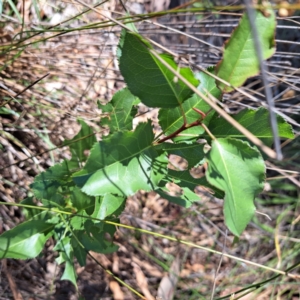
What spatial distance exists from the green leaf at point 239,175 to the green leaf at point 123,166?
131mm

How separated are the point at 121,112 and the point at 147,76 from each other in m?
0.21

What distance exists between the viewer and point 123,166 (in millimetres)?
753

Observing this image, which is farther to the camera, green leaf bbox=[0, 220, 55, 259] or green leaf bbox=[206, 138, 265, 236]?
green leaf bbox=[0, 220, 55, 259]

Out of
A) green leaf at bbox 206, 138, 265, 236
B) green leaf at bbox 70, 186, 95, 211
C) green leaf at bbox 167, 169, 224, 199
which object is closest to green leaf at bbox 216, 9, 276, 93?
green leaf at bbox 206, 138, 265, 236

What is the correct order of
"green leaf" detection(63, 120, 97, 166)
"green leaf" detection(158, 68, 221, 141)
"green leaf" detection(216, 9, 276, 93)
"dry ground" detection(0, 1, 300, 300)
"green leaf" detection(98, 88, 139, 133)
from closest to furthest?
"green leaf" detection(216, 9, 276, 93), "green leaf" detection(158, 68, 221, 141), "green leaf" detection(98, 88, 139, 133), "green leaf" detection(63, 120, 97, 166), "dry ground" detection(0, 1, 300, 300)

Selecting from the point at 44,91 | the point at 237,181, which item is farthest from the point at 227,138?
the point at 44,91

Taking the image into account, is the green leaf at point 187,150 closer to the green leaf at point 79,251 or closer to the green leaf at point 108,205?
the green leaf at point 108,205

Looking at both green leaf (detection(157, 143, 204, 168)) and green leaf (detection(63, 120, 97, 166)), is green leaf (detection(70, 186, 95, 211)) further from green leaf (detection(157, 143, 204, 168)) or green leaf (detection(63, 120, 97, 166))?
green leaf (detection(157, 143, 204, 168))

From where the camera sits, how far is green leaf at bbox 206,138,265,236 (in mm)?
672

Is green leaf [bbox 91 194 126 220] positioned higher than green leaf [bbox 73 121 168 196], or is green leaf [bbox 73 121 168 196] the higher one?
green leaf [bbox 73 121 168 196]

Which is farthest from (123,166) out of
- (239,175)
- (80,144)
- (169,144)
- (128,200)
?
(128,200)

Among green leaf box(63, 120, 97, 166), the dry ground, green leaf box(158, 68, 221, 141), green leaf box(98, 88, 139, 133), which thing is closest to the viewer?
green leaf box(158, 68, 221, 141)

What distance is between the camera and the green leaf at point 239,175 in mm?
672

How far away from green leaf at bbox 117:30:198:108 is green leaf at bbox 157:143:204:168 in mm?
88
